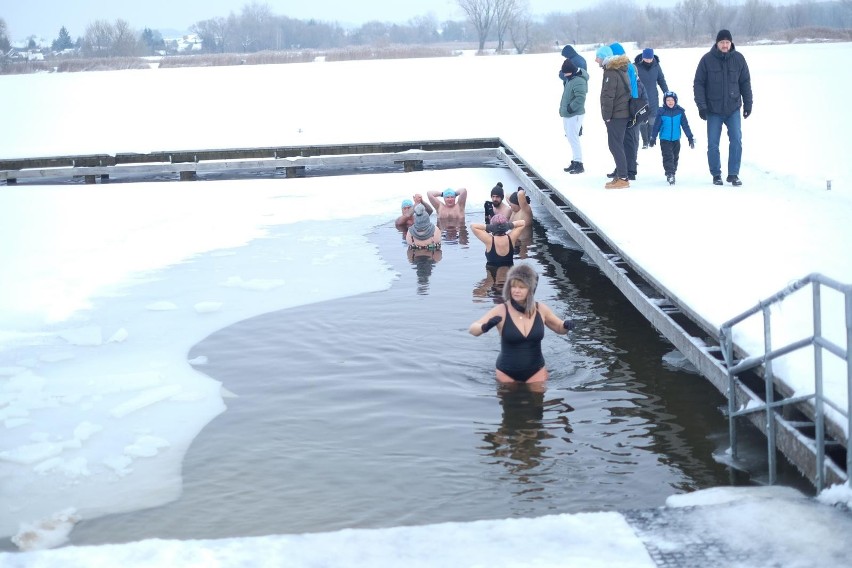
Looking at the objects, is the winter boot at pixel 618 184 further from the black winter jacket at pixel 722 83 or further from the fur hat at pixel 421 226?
the fur hat at pixel 421 226

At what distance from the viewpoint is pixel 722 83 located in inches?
506

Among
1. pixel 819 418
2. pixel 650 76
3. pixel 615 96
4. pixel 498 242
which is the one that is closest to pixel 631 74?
pixel 615 96

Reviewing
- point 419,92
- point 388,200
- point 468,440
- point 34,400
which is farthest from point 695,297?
point 419,92

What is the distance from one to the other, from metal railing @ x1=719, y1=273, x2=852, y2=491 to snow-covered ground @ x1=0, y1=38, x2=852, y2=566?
20cm

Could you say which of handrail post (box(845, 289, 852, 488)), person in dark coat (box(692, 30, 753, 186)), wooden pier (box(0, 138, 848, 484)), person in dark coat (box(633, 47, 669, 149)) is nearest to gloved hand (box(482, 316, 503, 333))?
wooden pier (box(0, 138, 848, 484))

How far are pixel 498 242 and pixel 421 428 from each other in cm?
549

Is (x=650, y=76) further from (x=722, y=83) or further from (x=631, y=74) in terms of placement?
(x=722, y=83)

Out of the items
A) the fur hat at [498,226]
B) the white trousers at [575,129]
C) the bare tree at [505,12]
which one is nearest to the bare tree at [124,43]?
the bare tree at [505,12]

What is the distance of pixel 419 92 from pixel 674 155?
1166 inches

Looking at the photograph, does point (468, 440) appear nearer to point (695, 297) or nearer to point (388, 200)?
point (695, 297)

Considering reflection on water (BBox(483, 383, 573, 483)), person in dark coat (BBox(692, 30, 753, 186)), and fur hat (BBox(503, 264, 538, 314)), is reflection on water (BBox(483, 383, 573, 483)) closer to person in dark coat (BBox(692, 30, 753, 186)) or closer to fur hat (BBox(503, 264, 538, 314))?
fur hat (BBox(503, 264, 538, 314))

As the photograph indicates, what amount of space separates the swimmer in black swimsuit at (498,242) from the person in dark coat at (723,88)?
9.22 feet

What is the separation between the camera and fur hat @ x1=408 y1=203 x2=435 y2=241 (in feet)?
45.1

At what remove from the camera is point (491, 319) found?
25.8 ft
